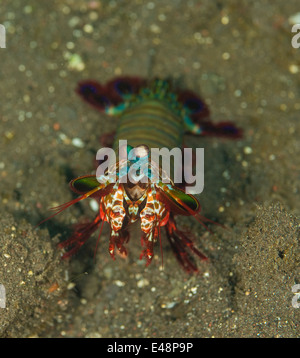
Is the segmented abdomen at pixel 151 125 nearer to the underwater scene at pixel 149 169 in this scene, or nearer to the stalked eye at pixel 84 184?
the underwater scene at pixel 149 169

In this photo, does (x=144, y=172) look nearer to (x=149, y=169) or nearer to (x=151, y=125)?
(x=149, y=169)

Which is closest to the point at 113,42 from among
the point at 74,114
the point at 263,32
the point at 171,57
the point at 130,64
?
the point at 130,64

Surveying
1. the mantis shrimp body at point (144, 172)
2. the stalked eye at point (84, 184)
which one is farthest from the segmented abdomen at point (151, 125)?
the stalked eye at point (84, 184)

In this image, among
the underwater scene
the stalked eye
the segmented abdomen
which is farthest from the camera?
the segmented abdomen

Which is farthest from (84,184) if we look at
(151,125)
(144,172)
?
(151,125)

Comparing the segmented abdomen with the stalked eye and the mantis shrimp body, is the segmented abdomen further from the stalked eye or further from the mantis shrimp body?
the stalked eye

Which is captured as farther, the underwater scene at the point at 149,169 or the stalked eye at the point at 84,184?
the underwater scene at the point at 149,169

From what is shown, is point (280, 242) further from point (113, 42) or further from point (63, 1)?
point (63, 1)

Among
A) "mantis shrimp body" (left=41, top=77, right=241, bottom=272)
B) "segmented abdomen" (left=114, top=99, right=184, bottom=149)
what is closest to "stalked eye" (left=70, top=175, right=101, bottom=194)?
"mantis shrimp body" (left=41, top=77, right=241, bottom=272)
